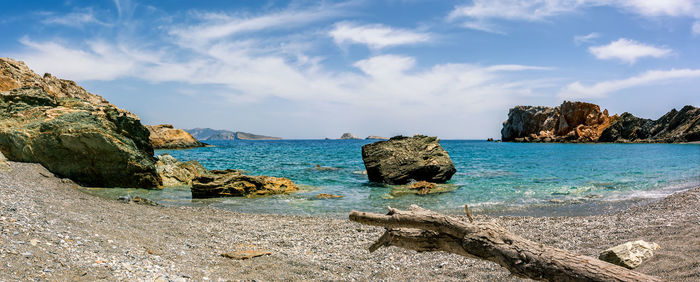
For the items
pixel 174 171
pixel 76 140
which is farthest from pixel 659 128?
pixel 76 140

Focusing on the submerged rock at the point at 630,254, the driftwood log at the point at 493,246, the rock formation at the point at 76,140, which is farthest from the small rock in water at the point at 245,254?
the rock formation at the point at 76,140

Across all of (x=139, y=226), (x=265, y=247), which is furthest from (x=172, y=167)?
(x=265, y=247)

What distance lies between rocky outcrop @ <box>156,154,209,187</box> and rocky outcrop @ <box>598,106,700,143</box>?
363 feet

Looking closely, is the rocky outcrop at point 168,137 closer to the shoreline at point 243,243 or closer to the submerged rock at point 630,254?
the shoreline at point 243,243

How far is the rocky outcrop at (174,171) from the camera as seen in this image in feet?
64.6

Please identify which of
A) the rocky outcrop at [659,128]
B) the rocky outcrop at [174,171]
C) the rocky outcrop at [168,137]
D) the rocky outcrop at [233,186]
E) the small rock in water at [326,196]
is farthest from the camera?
the rocky outcrop at [659,128]

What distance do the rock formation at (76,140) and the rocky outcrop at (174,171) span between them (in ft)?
3.66

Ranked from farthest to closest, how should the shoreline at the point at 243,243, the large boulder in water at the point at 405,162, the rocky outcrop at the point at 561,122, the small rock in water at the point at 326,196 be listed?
the rocky outcrop at the point at 561,122, the large boulder in water at the point at 405,162, the small rock in water at the point at 326,196, the shoreline at the point at 243,243

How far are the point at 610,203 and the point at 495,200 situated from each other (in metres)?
4.41

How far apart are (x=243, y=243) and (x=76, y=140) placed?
12.4 m

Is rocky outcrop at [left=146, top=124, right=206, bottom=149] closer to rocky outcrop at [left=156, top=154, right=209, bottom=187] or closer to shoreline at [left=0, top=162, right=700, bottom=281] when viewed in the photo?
rocky outcrop at [left=156, top=154, right=209, bottom=187]

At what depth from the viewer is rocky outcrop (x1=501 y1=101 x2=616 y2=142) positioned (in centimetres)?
10688

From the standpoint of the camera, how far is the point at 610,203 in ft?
50.0

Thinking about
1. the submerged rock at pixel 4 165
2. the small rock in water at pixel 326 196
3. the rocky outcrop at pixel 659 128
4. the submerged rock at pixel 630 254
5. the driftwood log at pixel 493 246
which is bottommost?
the small rock in water at pixel 326 196
